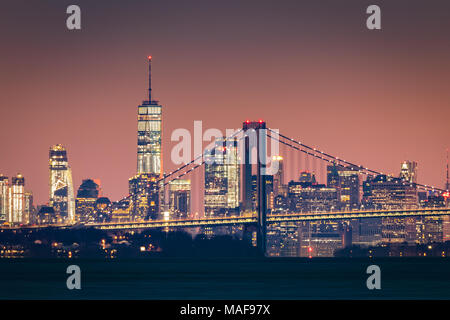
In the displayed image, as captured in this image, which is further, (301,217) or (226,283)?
(301,217)

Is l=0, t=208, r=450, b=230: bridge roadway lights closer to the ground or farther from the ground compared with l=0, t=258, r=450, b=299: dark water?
farther from the ground

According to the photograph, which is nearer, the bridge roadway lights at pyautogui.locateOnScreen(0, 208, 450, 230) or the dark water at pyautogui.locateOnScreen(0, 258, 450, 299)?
the dark water at pyautogui.locateOnScreen(0, 258, 450, 299)

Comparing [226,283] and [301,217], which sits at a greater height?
[301,217]

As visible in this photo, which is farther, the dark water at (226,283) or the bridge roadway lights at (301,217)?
the bridge roadway lights at (301,217)

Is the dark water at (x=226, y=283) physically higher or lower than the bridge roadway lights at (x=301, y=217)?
lower
